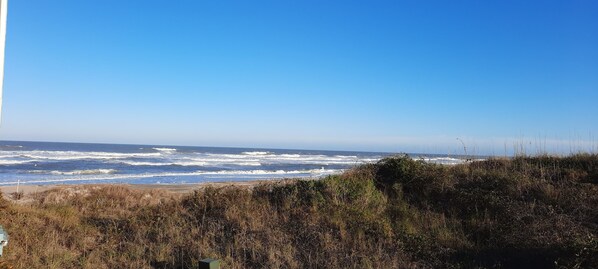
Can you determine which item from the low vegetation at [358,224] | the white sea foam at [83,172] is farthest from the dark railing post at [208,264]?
the white sea foam at [83,172]

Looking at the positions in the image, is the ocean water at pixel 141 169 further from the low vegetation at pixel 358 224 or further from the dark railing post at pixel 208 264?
the dark railing post at pixel 208 264

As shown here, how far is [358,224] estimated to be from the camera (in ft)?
24.8

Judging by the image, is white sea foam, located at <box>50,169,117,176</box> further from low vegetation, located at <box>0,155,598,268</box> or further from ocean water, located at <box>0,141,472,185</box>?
low vegetation, located at <box>0,155,598,268</box>

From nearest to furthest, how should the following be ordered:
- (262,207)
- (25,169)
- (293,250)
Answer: (293,250), (262,207), (25,169)

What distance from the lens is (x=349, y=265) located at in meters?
6.15

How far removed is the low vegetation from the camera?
6.38 m

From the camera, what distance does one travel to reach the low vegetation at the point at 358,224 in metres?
6.38

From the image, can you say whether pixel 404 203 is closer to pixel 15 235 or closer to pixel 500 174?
pixel 500 174

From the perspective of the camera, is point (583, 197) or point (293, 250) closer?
point (293, 250)

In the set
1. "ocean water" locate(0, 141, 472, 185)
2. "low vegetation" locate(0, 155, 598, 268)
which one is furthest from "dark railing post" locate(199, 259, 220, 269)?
"ocean water" locate(0, 141, 472, 185)

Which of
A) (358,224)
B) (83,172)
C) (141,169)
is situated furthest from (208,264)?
(141,169)

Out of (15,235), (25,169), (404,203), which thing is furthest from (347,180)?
(25,169)

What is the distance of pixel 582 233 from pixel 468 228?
170 centimetres

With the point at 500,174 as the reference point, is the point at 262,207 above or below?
below
